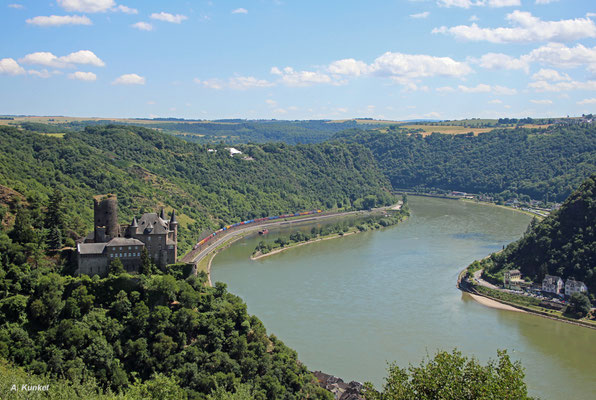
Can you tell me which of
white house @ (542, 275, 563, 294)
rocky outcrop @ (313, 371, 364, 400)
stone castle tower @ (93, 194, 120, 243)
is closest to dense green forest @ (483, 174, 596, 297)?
white house @ (542, 275, 563, 294)

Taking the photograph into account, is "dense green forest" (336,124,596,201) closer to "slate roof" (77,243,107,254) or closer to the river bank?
the river bank

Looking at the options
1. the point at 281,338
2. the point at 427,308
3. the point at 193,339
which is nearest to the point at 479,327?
the point at 427,308

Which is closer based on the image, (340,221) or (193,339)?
(193,339)

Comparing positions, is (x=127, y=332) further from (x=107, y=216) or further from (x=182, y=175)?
(x=182, y=175)

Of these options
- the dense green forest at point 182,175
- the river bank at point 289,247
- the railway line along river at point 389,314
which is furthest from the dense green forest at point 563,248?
the dense green forest at point 182,175

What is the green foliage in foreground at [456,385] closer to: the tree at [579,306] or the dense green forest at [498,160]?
the tree at [579,306]

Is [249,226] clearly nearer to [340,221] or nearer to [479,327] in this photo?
[340,221]

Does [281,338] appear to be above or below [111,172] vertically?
below

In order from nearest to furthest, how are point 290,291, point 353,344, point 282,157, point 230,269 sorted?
point 353,344 < point 290,291 < point 230,269 < point 282,157
